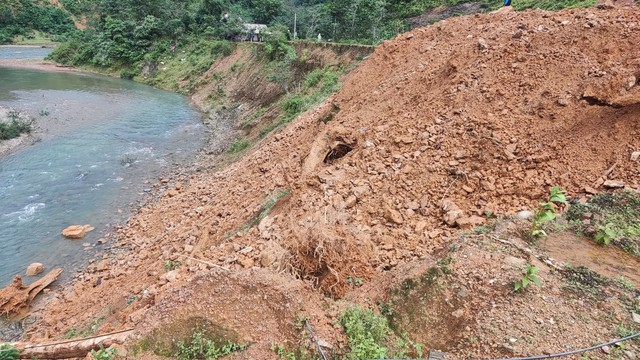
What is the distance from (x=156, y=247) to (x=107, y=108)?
17.0 m

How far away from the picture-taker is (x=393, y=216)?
4.50 meters

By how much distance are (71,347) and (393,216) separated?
13.8 ft

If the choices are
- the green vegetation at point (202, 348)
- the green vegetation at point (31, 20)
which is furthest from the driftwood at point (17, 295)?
the green vegetation at point (31, 20)

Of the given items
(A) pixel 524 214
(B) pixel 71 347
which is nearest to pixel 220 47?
(B) pixel 71 347

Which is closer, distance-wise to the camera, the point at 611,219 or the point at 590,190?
the point at 611,219

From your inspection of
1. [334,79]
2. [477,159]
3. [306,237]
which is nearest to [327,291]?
[306,237]

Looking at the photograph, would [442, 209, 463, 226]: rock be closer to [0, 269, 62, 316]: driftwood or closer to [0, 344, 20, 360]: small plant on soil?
[0, 344, 20, 360]: small plant on soil

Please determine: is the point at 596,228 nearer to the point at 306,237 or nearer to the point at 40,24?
the point at 306,237

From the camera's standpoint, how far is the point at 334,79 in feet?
47.9

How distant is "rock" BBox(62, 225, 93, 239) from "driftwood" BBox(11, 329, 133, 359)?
17.5ft

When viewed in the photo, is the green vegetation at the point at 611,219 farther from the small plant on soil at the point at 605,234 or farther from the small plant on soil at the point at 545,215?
the small plant on soil at the point at 545,215

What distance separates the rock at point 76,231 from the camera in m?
9.20

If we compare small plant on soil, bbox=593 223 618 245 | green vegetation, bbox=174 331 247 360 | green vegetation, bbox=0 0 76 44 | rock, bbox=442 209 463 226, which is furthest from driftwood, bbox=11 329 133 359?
green vegetation, bbox=0 0 76 44

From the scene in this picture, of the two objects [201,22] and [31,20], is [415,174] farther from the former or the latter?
[31,20]
